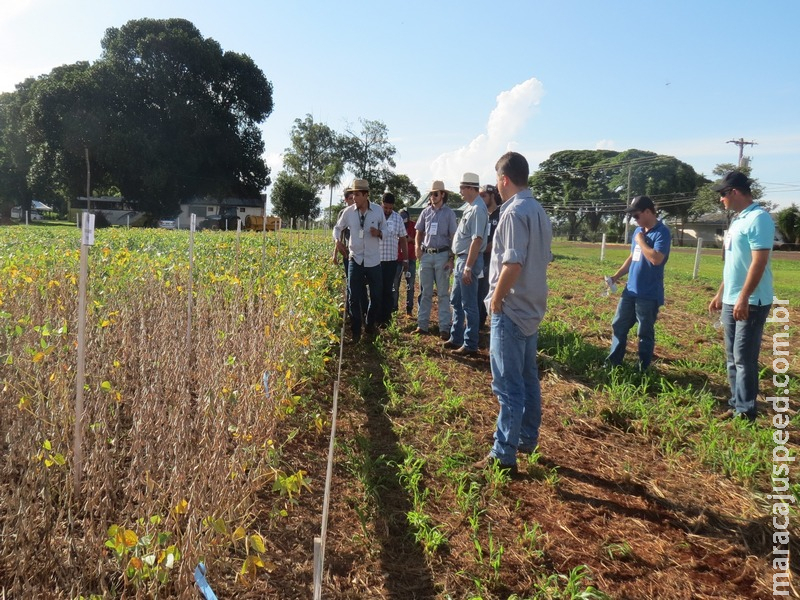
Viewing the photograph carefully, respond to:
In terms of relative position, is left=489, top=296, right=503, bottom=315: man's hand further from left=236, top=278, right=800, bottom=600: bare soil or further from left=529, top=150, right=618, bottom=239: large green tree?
left=529, top=150, right=618, bottom=239: large green tree

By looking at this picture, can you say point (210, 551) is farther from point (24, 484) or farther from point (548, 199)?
point (548, 199)

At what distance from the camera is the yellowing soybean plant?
6.60 feet

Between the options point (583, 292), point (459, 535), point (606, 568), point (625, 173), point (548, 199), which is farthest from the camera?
point (548, 199)

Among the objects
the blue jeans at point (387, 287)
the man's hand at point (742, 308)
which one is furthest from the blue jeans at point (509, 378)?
the blue jeans at point (387, 287)

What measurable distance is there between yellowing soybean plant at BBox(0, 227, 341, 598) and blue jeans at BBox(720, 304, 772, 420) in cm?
291

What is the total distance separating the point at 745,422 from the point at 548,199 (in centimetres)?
7005

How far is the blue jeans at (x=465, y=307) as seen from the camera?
552 centimetres

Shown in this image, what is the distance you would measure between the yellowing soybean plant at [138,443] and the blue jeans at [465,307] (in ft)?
4.40

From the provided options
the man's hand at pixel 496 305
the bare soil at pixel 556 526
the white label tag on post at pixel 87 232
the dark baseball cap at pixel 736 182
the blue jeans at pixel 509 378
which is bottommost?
the bare soil at pixel 556 526

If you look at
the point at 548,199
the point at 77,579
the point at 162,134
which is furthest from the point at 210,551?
the point at 548,199

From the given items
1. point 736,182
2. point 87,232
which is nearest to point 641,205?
point 736,182

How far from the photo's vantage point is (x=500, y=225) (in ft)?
10.2

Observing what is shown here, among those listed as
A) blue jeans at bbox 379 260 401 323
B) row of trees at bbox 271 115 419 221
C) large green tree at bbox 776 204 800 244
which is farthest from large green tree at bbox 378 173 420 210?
blue jeans at bbox 379 260 401 323

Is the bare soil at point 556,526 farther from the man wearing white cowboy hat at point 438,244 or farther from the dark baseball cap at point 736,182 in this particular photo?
the man wearing white cowboy hat at point 438,244
